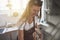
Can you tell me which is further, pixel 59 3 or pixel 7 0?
pixel 7 0

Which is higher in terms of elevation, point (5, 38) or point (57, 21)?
point (57, 21)

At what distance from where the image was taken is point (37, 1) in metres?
0.57

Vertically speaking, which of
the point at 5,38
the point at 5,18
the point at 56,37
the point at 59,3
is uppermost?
the point at 59,3

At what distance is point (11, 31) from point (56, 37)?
4.04 feet

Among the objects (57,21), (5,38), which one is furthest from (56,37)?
(5,38)

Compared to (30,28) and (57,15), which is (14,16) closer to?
(30,28)

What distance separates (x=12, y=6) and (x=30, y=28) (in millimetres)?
1009

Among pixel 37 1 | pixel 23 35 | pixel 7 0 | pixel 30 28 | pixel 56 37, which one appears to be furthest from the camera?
pixel 7 0

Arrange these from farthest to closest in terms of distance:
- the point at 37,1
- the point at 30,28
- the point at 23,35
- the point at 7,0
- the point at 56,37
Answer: the point at 7,0, the point at 23,35, the point at 30,28, the point at 37,1, the point at 56,37

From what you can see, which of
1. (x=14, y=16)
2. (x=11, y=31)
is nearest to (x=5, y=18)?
(x=14, y=16)

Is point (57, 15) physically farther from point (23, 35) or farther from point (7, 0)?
point (7, 0)

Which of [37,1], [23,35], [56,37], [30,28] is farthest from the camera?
[23,35]

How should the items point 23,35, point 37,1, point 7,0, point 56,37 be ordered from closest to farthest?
point 56,37
point 37,1
point 23,35
point 7,0

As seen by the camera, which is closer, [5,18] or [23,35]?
[23,35]
